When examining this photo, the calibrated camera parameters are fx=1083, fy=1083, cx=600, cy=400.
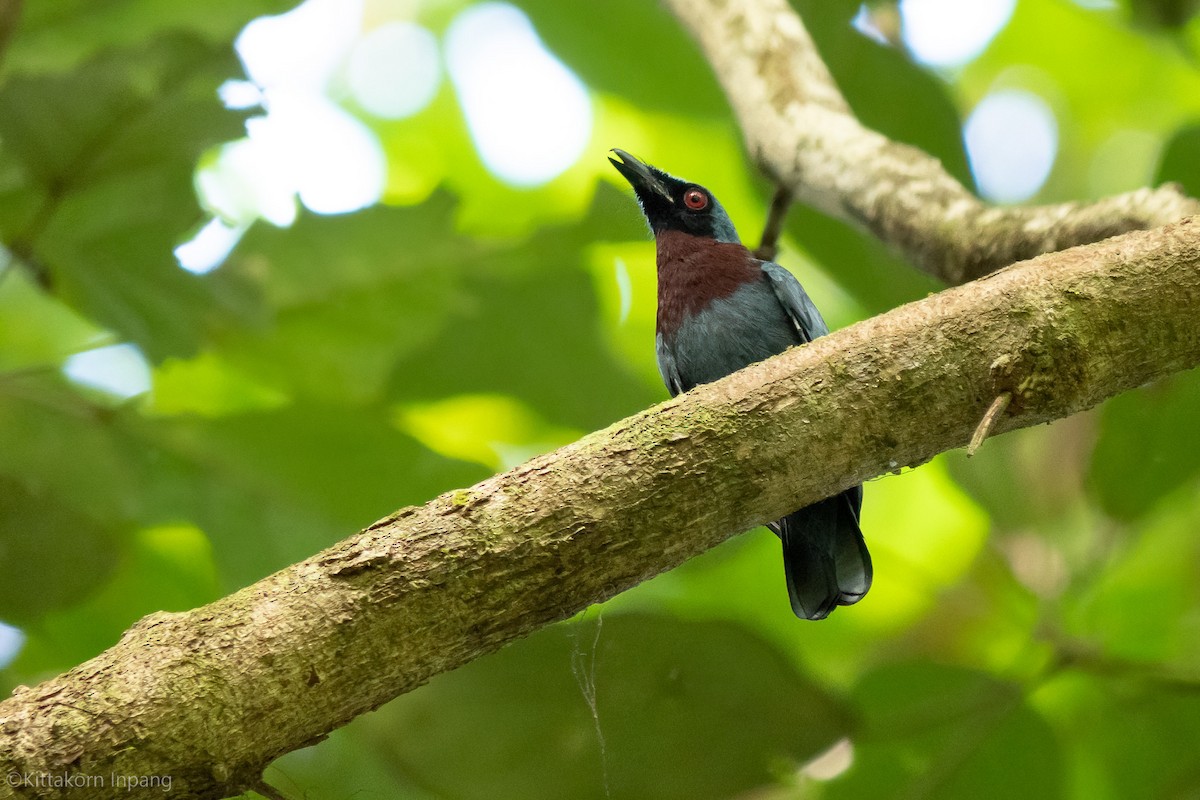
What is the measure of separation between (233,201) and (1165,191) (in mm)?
3836

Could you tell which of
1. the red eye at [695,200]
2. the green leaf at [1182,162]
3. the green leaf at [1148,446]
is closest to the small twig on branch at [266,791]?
the green leaf at [1148,446]

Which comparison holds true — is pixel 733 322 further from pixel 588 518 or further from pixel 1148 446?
pixel 588 518

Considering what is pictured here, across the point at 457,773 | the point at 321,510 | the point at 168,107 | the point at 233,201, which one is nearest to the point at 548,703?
the point at 457,773

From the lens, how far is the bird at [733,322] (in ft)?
9.61

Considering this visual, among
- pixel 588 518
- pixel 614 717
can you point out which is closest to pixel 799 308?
pixel 614 717

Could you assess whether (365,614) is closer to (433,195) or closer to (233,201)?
(433,195)

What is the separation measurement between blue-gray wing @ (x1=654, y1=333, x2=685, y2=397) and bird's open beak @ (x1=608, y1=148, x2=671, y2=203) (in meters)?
0.70

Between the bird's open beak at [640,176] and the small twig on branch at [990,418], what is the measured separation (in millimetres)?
2285

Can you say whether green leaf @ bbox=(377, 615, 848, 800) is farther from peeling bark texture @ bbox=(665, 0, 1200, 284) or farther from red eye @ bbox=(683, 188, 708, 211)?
red eye @ bbox=(683, 188, 708, 211)

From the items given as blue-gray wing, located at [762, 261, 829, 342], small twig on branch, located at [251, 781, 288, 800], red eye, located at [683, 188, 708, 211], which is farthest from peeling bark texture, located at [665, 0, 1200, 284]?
small twig on branch, located at [251, 781, 288, 800]

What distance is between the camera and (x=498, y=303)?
338 centimetres

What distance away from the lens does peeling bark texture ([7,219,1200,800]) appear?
1715 mm

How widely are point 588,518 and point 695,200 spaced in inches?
94.3

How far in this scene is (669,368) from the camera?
3.57 metres
